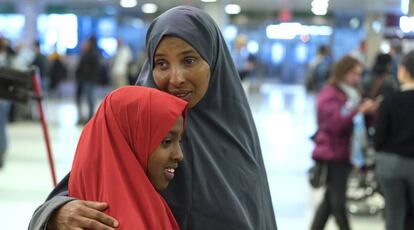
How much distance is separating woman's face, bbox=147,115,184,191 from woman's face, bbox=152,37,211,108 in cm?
12

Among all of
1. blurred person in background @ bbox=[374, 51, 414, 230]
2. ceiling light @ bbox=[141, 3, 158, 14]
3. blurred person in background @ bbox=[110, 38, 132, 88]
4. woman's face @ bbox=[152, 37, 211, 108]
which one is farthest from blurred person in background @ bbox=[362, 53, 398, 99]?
ceiling light @ bbox=[141, 3, 158, 14]

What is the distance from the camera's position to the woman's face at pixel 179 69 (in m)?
1.46

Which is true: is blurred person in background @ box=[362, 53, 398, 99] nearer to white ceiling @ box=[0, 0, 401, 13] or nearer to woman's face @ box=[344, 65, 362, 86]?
woman's face @ box=[344, 65, 362, 86]

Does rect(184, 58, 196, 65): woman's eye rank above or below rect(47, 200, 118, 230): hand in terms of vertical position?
above

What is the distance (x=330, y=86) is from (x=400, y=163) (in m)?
Answer: 0.99

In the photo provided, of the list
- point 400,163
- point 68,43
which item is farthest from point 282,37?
point 400,163

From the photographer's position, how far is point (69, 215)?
1.33 metres

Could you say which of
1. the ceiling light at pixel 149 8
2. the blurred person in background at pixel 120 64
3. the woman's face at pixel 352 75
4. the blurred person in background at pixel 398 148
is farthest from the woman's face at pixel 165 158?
the ceiling light at pixel 149 8

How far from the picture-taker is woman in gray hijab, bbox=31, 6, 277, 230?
147cm

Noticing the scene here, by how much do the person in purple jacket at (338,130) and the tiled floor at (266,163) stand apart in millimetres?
719

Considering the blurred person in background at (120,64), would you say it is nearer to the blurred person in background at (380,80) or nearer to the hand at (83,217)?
the blurred person in background at (380,80)

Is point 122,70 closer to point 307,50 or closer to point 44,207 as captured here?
point 44,207

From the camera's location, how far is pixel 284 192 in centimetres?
674

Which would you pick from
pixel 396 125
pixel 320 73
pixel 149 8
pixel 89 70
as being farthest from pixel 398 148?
pixel 149 8
